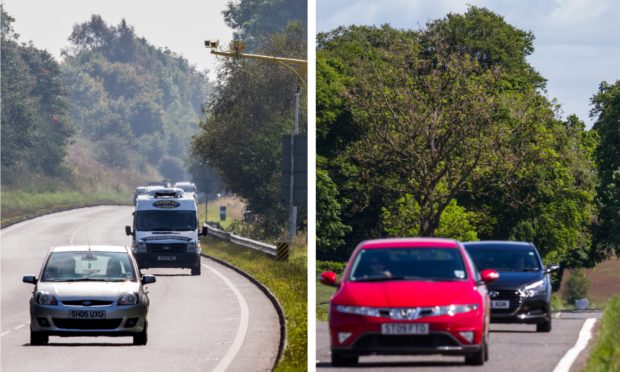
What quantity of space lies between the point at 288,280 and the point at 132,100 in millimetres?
28254

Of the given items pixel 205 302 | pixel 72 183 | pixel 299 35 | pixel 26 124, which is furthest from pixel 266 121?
pixel 72 183

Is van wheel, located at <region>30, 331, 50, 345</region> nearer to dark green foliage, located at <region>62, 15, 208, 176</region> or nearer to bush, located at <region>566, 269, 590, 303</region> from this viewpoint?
bush, located at <region>566, 269, 590, 303</region>

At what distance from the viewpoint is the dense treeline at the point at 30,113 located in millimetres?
26336

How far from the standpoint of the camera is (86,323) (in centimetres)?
1580

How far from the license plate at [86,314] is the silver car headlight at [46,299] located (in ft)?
1.38

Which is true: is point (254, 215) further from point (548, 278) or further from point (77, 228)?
point (548, 278)

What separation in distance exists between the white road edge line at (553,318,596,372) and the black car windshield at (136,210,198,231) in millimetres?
13567

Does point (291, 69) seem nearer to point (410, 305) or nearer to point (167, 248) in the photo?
point (410, 305)

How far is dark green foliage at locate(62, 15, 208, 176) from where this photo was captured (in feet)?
122

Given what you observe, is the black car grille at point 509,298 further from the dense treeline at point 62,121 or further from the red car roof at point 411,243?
the dense treeline at point 62,121

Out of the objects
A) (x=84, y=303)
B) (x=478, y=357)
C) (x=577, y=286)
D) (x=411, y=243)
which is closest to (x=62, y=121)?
(x=84, y=303)

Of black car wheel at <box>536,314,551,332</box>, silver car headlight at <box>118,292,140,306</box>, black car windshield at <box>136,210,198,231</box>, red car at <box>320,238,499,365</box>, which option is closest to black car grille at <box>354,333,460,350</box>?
red car at <box>320,238,499,365</box>

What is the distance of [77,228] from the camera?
24.4 meters

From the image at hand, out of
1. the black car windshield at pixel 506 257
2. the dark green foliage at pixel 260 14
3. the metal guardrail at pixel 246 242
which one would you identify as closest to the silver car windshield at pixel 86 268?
the black car windshield at pixel 506 257
